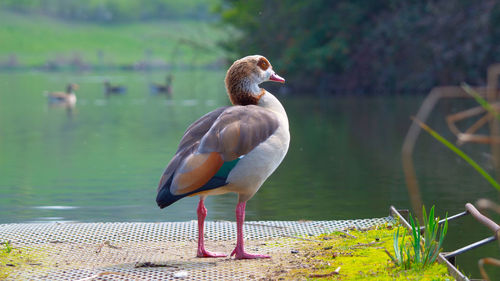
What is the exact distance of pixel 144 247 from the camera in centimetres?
626

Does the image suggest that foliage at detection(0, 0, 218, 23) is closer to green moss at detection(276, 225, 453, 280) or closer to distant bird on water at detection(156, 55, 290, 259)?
green moss at detection(276, 225, 453, 280)

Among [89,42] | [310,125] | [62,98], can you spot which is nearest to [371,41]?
[62,98]

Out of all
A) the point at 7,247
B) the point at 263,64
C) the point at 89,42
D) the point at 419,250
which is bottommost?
the point at 89,42

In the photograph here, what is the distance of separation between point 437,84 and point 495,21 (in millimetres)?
3351

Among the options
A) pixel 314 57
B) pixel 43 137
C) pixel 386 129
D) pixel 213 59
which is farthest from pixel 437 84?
pixel 213 59

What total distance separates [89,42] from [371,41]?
58946 mm

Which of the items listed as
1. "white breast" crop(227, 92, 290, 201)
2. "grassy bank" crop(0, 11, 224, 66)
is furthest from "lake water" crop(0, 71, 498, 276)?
"grassy bank" crop(0, 11, 224, 66)

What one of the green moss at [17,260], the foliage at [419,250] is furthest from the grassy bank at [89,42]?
the foliage at [419,250]

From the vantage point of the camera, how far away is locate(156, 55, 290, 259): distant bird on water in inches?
210

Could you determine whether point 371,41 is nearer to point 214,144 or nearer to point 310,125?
point 310,125

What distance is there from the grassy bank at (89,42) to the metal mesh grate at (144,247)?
2543 inches

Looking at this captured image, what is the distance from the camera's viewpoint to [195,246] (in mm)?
6258

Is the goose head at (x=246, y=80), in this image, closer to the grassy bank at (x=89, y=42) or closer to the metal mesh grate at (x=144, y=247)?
the metal mesh grate at (x=144, y=247)

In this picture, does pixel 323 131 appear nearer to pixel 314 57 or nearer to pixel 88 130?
pixel 88 130
